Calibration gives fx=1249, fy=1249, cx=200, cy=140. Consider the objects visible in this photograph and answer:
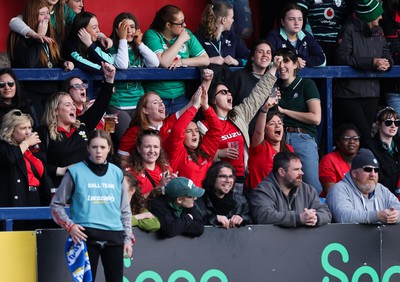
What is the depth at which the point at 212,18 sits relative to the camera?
13.7 metres

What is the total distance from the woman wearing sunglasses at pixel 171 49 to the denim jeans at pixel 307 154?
1233mm

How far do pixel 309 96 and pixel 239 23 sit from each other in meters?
1.62

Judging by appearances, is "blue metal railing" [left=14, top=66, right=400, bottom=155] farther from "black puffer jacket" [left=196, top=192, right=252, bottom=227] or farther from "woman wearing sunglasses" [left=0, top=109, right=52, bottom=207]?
"black puffer jacket" [left=196, top=192, right=252, bottom=227]

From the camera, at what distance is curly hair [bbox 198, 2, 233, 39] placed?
13.6m

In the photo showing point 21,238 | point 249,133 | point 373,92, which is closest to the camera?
point 21,238

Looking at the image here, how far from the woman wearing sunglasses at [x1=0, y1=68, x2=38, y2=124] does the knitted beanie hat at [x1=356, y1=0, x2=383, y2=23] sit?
13.5 ft

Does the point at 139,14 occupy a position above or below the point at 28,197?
above

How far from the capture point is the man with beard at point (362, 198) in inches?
469

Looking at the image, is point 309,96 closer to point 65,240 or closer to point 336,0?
point 336,0

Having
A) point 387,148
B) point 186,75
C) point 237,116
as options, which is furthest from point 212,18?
point 387,148

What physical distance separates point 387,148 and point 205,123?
7.20 feet

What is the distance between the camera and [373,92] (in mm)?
13961

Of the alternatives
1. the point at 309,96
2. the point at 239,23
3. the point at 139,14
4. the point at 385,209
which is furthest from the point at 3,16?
the point at 385,209

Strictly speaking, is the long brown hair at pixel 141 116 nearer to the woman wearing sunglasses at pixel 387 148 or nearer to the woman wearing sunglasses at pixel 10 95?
the woman wearing sunglasses at pixel 10 95
